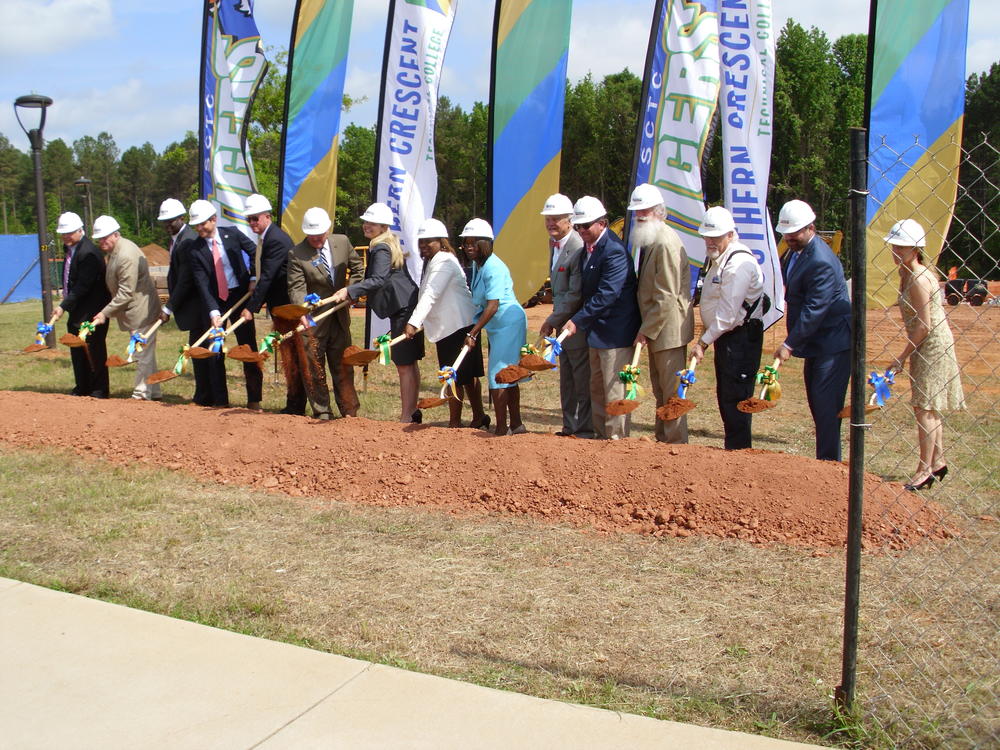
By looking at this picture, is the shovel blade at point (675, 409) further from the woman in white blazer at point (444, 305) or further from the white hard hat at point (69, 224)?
the white hard hat at point (69, 224)

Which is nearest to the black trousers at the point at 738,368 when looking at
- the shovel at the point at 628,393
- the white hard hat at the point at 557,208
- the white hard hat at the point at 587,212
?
the shovel at the point at 628,393

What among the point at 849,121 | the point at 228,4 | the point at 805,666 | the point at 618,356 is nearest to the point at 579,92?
the point at 849,121

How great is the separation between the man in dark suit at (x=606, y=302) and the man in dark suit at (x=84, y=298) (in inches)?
205

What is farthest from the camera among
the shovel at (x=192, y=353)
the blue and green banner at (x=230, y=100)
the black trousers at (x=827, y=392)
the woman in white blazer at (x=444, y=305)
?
the blue and green banner at (x=230, y=100)

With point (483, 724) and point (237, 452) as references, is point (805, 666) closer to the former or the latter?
point (483, 724)

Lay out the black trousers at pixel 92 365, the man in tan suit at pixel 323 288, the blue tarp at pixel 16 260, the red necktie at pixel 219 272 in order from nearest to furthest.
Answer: the man in tan suit at pixel 323 288, the red necktie at pixel 219 272, the black trousers at pixel 92 365, the blue tarp at pixel 16 260

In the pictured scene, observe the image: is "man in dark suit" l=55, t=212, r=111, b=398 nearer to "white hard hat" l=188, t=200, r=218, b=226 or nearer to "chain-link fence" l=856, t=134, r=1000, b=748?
"white hard hat" l=188, t=200, r=218, b=226

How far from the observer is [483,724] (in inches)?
123

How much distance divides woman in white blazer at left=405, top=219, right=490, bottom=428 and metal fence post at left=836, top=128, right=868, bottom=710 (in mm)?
4487

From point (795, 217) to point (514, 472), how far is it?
96.6 inches

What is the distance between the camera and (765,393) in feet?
19.3

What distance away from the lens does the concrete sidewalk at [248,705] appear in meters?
3.05

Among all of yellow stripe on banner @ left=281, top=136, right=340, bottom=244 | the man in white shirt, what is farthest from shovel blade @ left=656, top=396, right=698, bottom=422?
yellow stripe on banner @ left=281, top=136, right=340, bottom=244

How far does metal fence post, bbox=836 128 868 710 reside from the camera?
2.92m
